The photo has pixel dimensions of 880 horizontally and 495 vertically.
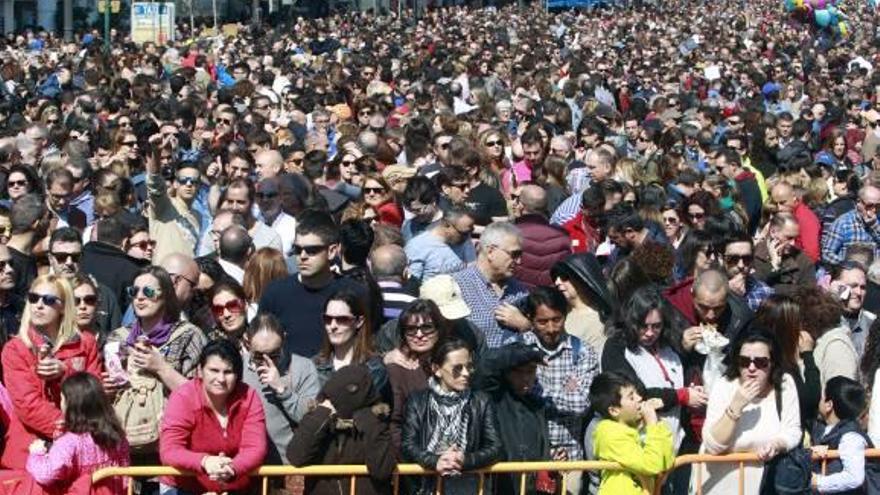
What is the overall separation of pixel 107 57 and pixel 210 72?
1704 millimetres

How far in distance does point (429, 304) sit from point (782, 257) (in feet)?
12.2

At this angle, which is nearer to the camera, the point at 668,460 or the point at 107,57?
the point at 668,460

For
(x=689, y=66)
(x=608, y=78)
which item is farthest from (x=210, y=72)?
(x=689, y=66)

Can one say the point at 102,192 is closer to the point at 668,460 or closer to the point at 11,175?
the point at 11,175

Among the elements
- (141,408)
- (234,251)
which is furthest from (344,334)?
(234,251)

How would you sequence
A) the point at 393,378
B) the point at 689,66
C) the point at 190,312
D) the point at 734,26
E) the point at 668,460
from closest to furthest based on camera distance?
the point at 668,460 < the point at 393,378 < the point at 190,312 < the point at 689,66 < the point at 734,26

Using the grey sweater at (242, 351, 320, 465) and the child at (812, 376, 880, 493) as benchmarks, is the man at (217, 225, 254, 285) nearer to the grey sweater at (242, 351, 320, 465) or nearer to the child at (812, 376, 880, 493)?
the grey sweater at (242, 351, 320, 465)

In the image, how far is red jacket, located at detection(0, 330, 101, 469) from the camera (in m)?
7.62

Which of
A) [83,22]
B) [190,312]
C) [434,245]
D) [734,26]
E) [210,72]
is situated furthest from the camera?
[83,22]

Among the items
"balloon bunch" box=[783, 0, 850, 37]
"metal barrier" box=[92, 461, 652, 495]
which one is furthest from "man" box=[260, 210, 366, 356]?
"balloon bunch" box=[783, 0, 850, 37]

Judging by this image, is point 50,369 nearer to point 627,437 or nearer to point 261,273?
point 261,273

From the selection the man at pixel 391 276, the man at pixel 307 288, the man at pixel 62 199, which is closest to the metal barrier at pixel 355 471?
the man at pixel 307 288

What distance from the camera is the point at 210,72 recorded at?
25.1 meters

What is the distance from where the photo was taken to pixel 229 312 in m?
8.45
